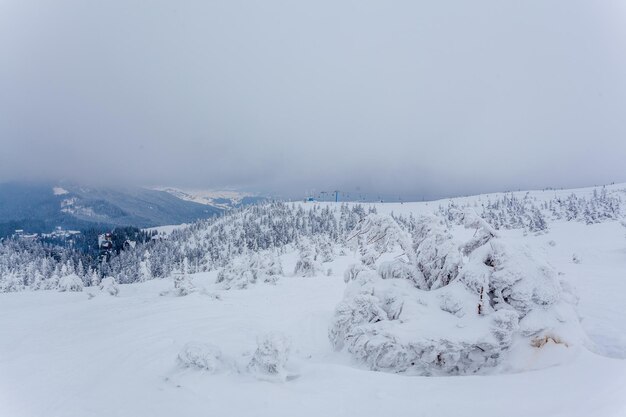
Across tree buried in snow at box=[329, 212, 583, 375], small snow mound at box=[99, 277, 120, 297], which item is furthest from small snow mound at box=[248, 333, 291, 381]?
small snow mound at box=[99, 277, 120, 297]

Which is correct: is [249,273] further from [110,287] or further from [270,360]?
[270,360]

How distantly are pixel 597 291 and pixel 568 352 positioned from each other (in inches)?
452

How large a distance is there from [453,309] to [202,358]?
759 centimetres

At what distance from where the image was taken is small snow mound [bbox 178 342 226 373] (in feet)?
25.9

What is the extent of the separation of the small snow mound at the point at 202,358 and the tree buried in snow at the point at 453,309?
4.18 metres

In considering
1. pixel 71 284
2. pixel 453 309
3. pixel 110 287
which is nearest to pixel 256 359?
pixel 453 309

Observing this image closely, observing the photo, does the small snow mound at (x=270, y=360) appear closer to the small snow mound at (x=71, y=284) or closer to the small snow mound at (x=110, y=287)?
the small snow mound at (x=110, y=287)

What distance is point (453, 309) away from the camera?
31.6 ft

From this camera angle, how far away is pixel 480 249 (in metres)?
10.5

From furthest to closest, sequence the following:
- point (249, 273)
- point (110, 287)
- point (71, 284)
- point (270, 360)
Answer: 1. point (71, 284)
2. point (249, 273)
3. point (110, 287)
4. point (270, 360)

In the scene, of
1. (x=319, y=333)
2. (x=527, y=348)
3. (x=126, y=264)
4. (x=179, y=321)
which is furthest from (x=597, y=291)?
(x=126, y=264)

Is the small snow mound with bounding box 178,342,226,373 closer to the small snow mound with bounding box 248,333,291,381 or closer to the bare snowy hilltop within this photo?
the bare snowy hilltop

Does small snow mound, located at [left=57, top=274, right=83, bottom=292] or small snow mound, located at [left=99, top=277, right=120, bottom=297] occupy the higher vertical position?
small snow mound, located at [left=99, top=277, right=120, bottom=297]

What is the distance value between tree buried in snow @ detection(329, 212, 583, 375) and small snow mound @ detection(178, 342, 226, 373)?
4181mm
